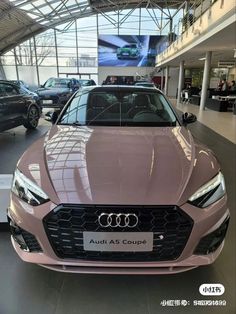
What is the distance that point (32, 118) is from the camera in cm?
826

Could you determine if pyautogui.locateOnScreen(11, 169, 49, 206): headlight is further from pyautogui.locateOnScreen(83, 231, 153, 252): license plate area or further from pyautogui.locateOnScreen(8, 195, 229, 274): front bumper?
pyautogui.locateOnScreen(83, 231, 153, 252): license plate area

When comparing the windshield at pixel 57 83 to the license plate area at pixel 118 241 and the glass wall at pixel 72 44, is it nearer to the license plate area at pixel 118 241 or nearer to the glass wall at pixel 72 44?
the license plate area at pixel 118 241

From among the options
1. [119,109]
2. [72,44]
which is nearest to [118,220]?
[119,109]

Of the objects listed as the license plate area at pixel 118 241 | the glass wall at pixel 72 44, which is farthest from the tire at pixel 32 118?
the glass wall at pixel 72 44

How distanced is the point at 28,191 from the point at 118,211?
61cm

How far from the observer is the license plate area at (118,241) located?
5.56 feet

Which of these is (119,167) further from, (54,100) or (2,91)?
(54,100)

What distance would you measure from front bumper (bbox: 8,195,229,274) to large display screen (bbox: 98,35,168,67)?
31.4 m

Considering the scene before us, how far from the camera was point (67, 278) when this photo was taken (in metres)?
2.15

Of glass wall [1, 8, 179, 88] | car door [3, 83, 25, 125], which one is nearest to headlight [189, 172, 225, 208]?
car door [3, 83, 25, 125]

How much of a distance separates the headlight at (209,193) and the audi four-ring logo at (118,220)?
1.20ft

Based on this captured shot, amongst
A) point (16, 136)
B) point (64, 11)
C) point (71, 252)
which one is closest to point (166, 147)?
point (71, 252)

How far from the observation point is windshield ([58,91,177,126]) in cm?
304

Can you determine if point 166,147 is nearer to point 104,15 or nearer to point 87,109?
point 87,109
